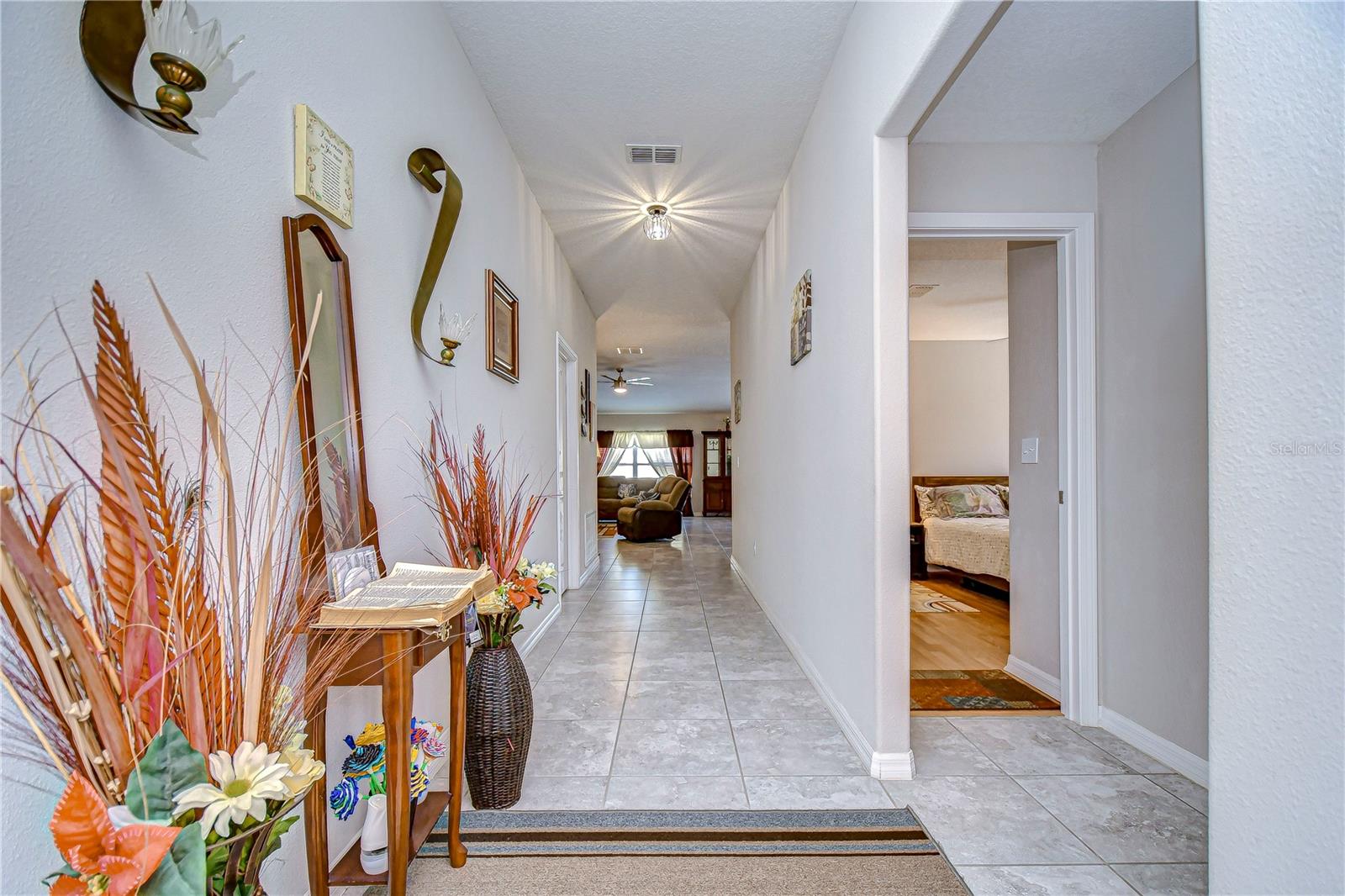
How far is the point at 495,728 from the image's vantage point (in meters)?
1.72

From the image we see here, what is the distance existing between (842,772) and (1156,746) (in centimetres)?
116

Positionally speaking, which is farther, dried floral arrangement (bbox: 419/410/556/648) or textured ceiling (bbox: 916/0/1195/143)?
textured ceiling (bbox: 916/0/1195/143)

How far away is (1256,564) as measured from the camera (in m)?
0.71

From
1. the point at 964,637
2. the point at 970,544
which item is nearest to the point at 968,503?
the point at 970,544

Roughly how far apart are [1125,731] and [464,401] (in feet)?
9.35

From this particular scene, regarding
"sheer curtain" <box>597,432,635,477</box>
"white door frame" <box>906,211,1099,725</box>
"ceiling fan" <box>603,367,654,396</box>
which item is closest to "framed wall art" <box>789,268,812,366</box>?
"white door frame" <box>906,211,1099,725</box>

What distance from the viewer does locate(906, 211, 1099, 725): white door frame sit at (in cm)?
239

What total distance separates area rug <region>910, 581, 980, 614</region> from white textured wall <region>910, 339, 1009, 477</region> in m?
1.92

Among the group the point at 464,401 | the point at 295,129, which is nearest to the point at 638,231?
the point at 464,401

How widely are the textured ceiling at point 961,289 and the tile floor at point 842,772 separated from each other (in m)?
2.45

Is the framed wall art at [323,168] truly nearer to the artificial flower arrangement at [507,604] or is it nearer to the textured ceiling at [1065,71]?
the artificial flower arrangement at [507,604]

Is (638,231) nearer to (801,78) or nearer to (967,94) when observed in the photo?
(801,78)

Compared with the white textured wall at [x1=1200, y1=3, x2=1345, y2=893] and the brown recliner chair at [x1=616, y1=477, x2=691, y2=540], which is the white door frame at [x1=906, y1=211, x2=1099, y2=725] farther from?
the brown recliner chair at [x1=616, y1=477, x2=691, y2=540]

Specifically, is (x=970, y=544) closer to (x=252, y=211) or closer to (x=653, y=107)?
(x=653, y=107)
